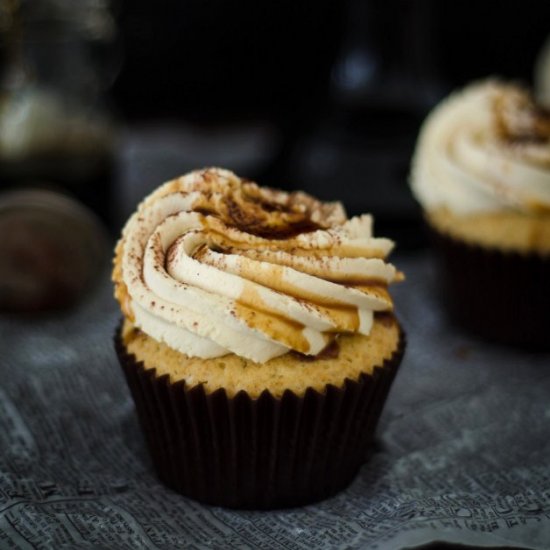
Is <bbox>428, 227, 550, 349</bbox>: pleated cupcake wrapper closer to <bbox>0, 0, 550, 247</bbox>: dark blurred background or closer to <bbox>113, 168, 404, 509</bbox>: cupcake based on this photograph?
<bbox>0, 0, 550, 247</bbox>: dark blurred background

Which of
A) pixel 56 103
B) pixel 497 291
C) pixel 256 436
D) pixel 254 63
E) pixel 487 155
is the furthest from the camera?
pixel 254 63

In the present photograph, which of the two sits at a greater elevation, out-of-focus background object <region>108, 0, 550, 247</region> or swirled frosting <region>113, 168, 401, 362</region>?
swirled frosting <region>113, 168, 401, 362</region>

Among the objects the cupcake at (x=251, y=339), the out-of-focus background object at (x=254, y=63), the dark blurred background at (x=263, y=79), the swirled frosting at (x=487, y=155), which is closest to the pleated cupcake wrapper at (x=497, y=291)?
the swirled frosting at (x=487, y=155)

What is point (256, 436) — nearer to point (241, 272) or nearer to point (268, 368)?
point (268, 368)

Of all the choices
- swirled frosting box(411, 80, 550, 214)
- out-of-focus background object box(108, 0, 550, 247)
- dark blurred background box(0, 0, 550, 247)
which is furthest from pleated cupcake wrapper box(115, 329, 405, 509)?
out-of-focus background object box(108, 0, 550, 247)

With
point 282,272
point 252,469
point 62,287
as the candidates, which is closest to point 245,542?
point 252,469

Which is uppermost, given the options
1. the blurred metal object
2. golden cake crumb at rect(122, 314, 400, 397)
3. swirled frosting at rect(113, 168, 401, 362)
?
swirled frosting at rect(113, 168, 401, 362)

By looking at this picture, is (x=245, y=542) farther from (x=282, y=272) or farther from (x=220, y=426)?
(x=282, y=272)

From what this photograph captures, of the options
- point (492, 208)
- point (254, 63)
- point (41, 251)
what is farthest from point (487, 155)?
point (254, 63)
